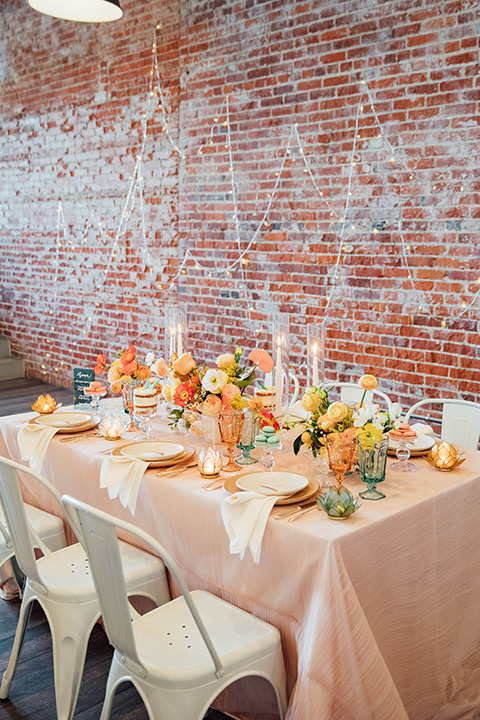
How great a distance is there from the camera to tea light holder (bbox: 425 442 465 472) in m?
2.24

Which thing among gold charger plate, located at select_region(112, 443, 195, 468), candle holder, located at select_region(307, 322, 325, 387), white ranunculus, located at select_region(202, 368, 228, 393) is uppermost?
candle holder, located at select_region(307, 322, 325, 387)

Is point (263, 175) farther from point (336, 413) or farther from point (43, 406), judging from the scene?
point (336, 413)

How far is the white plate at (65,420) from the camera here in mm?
2717

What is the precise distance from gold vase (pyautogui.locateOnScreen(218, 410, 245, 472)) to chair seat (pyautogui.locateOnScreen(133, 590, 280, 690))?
0.43 metres

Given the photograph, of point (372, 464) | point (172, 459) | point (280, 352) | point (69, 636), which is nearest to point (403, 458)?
point (372, 464)

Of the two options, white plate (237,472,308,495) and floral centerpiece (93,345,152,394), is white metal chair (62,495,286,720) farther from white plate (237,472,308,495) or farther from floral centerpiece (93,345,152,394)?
floral centerpiece (93,345,152,394)

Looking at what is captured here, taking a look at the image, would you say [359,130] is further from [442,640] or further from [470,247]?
[442,640]

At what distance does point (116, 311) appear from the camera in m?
6.23

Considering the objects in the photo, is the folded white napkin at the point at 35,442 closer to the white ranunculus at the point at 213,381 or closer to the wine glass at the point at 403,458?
the white ranunculus at the point at 213,381

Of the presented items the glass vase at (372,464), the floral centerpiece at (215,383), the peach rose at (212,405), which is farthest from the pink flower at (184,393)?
the glass vase at (372,464)

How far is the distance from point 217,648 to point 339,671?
0.30 m

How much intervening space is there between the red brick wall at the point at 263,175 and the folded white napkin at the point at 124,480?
222 centimetres

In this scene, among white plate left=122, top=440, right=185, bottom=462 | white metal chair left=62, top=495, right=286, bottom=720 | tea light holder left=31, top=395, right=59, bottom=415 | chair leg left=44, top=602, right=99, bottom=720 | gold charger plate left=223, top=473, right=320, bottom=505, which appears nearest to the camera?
white metal chair left=62, top=495, right=286, bottom=720

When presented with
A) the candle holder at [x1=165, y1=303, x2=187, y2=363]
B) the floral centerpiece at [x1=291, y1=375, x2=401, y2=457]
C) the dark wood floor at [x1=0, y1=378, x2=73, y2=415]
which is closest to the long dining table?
the floral centerpiece at [x1=291, y1=375, x2=401, y2=457]
